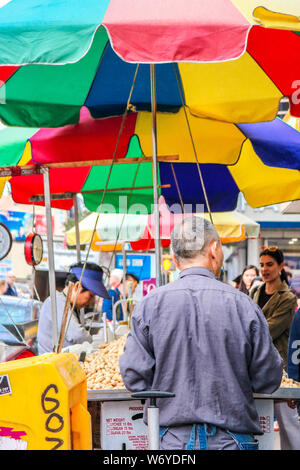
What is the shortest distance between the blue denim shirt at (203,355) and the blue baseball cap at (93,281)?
→ 212 centimetres

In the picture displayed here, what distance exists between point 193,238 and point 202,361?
55 cm

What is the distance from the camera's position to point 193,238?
256 cm

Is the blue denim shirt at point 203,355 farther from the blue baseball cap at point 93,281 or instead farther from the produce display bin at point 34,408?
the blue baseball cap at point 93,281

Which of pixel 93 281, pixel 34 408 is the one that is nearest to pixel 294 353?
pixel 93 281

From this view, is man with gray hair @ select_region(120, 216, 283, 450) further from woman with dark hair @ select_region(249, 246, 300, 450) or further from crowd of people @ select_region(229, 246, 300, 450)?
woman with dark hair @ select_region(249, 246, 300, 450)

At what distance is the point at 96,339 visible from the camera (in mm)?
5488

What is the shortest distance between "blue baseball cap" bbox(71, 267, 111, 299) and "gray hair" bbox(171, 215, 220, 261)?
2.06 metres

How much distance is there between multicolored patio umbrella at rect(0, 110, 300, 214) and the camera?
15.0 ft

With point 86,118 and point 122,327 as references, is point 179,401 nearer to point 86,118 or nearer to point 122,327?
point 86,118

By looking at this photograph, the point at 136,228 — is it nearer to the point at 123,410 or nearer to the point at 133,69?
the point at 133,69

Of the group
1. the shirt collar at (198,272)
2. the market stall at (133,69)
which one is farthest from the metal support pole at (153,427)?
the market stall at (133,69)

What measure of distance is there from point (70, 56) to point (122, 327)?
395cm

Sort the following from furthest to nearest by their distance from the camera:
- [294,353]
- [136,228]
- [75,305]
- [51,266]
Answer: [136,228] < [75,305] < [294,353] < [51,266]

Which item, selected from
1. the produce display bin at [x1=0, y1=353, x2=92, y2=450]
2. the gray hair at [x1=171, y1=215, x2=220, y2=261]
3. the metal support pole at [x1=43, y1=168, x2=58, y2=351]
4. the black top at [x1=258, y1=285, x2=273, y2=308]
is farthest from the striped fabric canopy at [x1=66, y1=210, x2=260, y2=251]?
the produce display bin at [x1=0, y1=353, x2=92, y2=450]
